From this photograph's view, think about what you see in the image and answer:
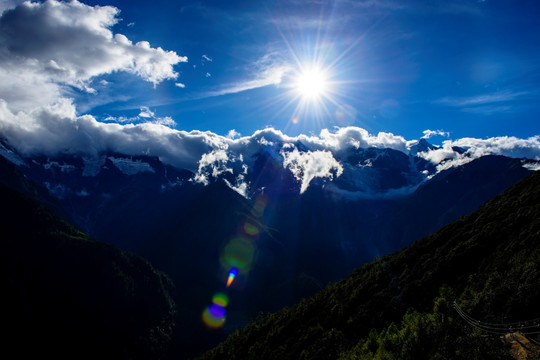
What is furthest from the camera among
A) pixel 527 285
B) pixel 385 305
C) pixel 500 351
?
pixel 385 305

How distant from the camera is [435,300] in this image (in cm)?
5769

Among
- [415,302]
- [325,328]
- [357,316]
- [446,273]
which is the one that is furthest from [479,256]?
[325,328]

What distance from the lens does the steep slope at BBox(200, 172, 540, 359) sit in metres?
37.6

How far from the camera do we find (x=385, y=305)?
77.9m

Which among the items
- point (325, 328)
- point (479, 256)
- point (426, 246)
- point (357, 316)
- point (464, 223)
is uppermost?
point (464, 223)

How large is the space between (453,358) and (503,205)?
84.4m

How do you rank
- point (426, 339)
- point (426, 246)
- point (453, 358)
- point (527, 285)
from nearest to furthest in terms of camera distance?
point (453, 358), point (527, 285), point (426, 339), point (426, 246)

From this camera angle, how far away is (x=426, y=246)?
105 meters

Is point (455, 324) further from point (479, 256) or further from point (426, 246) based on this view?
point (426, 246)

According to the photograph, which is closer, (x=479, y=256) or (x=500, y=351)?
(x=500, y=351)

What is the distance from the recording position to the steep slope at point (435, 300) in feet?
123

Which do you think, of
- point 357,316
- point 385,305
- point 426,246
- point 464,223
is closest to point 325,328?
point 357,316

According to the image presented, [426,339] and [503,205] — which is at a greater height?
[503,205]

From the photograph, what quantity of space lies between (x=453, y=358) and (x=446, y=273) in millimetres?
48271
